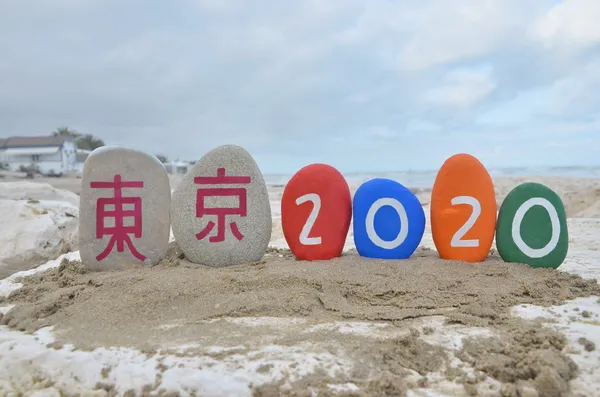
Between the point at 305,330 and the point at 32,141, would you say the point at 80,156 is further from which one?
the point at 305,330

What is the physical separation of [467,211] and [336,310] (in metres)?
1.93

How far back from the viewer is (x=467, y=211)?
4.27m

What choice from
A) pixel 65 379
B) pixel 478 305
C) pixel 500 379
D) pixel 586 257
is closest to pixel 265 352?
pixel 65 379

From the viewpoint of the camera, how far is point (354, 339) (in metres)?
2.51

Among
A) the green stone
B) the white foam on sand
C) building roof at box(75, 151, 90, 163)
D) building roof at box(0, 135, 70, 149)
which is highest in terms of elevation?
building roof at box(0, 135, 70, 149)

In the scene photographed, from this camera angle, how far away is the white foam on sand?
6.94 ft

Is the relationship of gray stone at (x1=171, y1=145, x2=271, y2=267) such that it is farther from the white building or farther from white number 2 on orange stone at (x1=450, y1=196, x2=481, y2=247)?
the white building

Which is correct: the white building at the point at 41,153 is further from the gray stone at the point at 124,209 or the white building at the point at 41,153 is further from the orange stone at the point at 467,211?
the orange stone at the point at 467,211

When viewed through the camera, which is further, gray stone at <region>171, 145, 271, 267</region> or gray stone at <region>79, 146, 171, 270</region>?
gray stone at <region>171, 145, 271, 267</region>

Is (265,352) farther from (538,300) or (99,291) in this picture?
(538,300)

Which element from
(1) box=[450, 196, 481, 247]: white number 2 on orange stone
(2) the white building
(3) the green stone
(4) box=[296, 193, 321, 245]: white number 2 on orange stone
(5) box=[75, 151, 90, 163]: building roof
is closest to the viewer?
(3) the green stone

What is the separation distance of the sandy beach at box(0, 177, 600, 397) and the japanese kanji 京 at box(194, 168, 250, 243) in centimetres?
42

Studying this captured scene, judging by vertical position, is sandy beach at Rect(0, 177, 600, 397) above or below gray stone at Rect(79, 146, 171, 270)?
below

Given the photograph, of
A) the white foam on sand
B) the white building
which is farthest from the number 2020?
the white building
